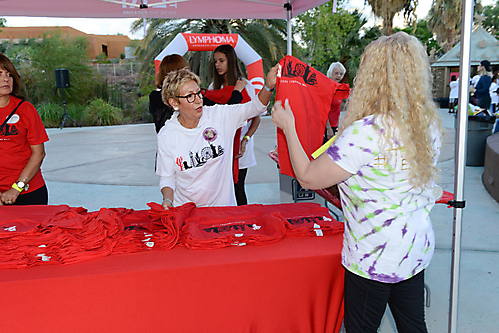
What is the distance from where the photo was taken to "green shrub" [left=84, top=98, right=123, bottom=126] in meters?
15.2

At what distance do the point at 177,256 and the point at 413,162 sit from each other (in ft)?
3.53

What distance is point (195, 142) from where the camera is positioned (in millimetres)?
2439

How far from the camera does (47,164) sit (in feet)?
25.6

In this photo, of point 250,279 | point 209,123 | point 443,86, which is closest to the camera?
point 250,279

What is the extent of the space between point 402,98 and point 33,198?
2522 mm

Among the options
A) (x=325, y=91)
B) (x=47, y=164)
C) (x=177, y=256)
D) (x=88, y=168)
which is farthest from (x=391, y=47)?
(x=47, y=164)

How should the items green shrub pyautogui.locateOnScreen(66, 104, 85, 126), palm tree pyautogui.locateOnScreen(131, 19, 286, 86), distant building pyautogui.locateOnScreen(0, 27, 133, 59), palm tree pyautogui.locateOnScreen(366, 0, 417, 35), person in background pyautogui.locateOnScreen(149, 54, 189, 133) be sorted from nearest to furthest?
person in background pyautogui.locateOnScreen(149, 54, 189, 133) < palm tree pyautogui.locateOnScreen(131, 19, 286, 86) < green shrub pyautogui.locateOnScreen(66, 104, 85, 126) < palm tree pyautogui.locateOnScreen(366, 0, 417, 35) < distant building pyautogui.locateOnScreen(0, 27, 133, 59)

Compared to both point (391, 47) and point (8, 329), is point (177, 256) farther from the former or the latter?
point (391, 47)

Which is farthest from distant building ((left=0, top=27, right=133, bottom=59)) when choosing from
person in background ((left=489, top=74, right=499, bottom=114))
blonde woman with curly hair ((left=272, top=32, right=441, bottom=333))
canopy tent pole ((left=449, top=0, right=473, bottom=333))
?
blonde woman with curly hair ((left=272, top=32, right=441, bottom=333))

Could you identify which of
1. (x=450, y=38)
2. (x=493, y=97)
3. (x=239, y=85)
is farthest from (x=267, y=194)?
(x=450, y=38)

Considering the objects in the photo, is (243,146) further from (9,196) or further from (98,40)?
(98,40)

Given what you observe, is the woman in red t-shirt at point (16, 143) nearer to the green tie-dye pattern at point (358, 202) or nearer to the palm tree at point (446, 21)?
the green tie-dye pattern at point (358, 202)

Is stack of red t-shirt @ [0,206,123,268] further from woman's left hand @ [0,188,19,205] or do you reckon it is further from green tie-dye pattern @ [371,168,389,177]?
green tie-dye pattern @ [371,168,389,177]

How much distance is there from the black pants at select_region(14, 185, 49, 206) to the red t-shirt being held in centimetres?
4
